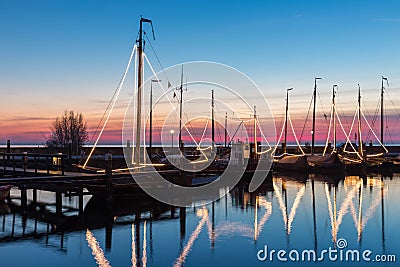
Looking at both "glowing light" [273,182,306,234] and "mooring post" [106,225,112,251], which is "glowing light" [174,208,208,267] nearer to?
"mooring post" [106,225,112,251]

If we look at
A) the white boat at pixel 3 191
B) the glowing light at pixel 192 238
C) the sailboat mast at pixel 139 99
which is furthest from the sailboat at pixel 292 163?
the white boat at pixel 3 191

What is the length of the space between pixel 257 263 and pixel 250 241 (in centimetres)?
281

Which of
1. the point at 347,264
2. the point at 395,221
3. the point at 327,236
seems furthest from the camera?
the point at 395,221

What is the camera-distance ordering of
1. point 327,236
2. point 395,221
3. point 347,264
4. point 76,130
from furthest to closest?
point 76,130
point 395,221
point 327,236
point 347,264

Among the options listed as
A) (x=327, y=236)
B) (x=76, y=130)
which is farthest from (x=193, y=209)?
(x=76, y=130)

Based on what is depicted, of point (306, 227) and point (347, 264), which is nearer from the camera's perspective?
point (347, 264)

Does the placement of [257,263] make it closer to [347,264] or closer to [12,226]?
[347,264]

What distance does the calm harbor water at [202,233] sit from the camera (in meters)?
15.1

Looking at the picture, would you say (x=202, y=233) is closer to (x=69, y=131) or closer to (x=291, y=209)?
(x=291, y=209)

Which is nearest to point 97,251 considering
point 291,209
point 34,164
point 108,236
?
point 108,236

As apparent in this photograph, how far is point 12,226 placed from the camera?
19.7 metres

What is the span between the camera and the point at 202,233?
738 inches
